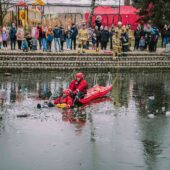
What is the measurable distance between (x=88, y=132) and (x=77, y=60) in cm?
1563

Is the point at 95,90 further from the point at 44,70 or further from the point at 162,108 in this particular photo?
the point at 44,70

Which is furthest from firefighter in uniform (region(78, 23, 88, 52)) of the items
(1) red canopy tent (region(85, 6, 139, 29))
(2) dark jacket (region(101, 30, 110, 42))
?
(1) red canopy tent (region(85, 6, 139, 29))

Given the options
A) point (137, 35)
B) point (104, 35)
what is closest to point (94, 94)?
point (104, 35)

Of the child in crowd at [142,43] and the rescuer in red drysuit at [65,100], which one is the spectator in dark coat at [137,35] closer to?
the child in crowd at [142,43]

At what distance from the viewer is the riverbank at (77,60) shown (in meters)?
32.3

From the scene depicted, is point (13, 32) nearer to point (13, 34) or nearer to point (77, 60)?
point (13, 34)

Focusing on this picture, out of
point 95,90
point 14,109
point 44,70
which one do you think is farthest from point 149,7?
point 14,109

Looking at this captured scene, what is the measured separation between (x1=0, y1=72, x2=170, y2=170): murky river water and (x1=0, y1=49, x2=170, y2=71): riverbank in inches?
208

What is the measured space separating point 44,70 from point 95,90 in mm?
9610

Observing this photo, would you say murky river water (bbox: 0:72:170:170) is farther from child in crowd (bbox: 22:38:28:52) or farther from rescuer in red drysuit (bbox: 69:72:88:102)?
child in crowd (bbox: 22:38:28:52)

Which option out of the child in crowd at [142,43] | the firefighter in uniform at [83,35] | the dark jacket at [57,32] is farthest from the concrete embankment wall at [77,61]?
the dark jacket at [57,32]

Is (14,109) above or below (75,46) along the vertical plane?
below

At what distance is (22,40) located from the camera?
32.5 meters

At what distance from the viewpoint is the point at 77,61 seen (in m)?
33.1
